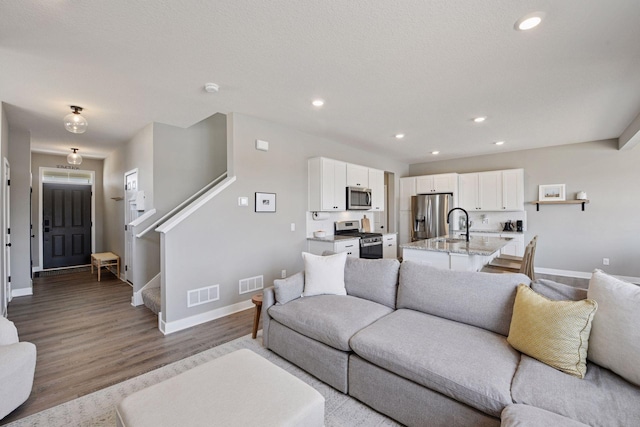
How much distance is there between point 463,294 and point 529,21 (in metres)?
1.97

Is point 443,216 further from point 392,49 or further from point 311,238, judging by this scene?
point 392,49

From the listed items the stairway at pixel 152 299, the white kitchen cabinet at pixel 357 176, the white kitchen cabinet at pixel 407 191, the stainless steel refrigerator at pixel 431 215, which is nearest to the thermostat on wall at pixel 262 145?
the white kitchen cabinet at pixel 357 176

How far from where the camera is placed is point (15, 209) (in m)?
4.50

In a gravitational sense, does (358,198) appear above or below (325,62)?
below

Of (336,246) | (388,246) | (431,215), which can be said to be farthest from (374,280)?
(431,215)

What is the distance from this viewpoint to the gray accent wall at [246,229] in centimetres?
322

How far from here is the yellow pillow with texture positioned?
1450 mm

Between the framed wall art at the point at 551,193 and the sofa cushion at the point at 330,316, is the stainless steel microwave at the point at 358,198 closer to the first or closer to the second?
the sofa cushion at the point at 330,316

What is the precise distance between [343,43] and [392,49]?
16.4 inches

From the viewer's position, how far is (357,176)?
17.3ft

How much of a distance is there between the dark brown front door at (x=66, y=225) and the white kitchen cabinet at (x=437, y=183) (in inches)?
326

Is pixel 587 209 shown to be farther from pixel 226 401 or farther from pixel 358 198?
pixel 226 401

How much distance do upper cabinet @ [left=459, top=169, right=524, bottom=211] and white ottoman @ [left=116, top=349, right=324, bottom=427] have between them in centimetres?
618

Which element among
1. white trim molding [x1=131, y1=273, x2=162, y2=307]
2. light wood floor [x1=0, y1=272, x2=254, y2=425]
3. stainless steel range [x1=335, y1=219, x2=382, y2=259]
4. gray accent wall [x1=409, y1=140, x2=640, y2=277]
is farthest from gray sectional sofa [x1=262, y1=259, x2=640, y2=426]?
gray accent wall [x1=409, y1=140, x2=640, y2=277]
